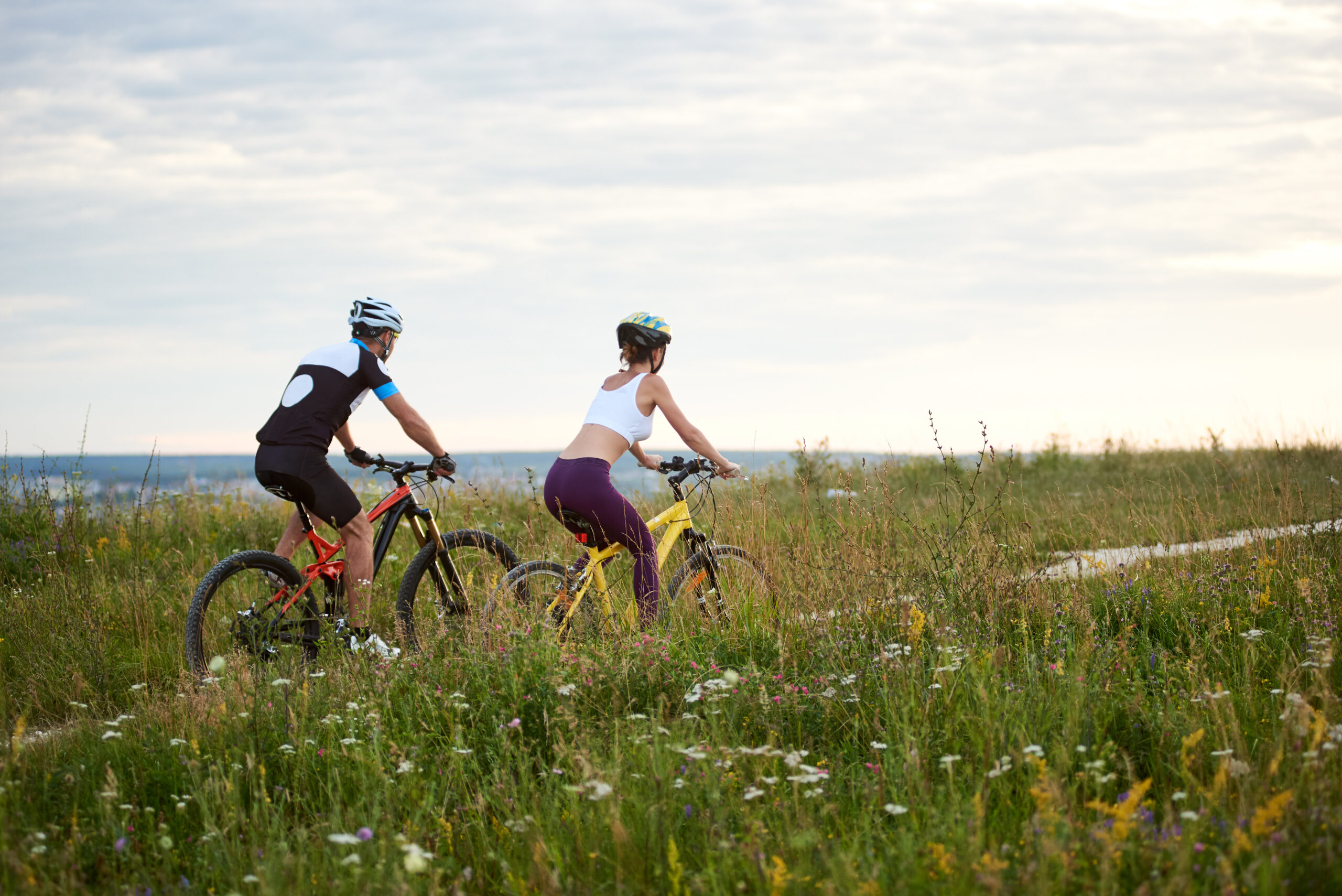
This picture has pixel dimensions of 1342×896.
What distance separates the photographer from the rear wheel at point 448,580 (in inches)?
242

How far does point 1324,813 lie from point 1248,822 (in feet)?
0.70

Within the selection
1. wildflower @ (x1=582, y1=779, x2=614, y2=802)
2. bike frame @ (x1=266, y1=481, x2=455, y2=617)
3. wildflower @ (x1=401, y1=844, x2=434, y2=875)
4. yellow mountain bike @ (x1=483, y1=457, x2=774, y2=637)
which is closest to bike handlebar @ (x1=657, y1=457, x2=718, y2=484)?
yellow mountain bike @ (x1=483, y1=457, x2=774, y2=637)

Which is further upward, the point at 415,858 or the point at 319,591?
the point at 319,591

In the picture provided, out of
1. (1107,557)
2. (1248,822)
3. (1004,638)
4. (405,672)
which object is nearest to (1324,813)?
(1248,822)

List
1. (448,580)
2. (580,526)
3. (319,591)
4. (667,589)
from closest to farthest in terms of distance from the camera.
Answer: (580,526), (667,589), (448,580), (319,591)

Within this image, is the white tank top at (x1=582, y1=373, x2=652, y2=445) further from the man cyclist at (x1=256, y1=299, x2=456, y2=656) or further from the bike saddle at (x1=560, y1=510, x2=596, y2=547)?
the man cyclist at (x1=256, y1=299, x2=456, y2=656)

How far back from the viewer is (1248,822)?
117 inches

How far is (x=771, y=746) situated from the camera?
3.72 meters

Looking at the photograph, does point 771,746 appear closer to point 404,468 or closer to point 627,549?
point 627,549

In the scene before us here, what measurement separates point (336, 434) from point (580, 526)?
1.80 meters

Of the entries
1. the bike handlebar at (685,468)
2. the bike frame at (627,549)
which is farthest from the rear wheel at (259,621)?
the bike handlebar at (685,468)

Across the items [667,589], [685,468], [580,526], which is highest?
[685,468]

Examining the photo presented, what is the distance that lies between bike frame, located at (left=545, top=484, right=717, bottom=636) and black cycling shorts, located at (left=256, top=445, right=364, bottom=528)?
1.56 m

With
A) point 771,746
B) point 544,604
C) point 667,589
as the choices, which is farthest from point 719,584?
point 771,746
